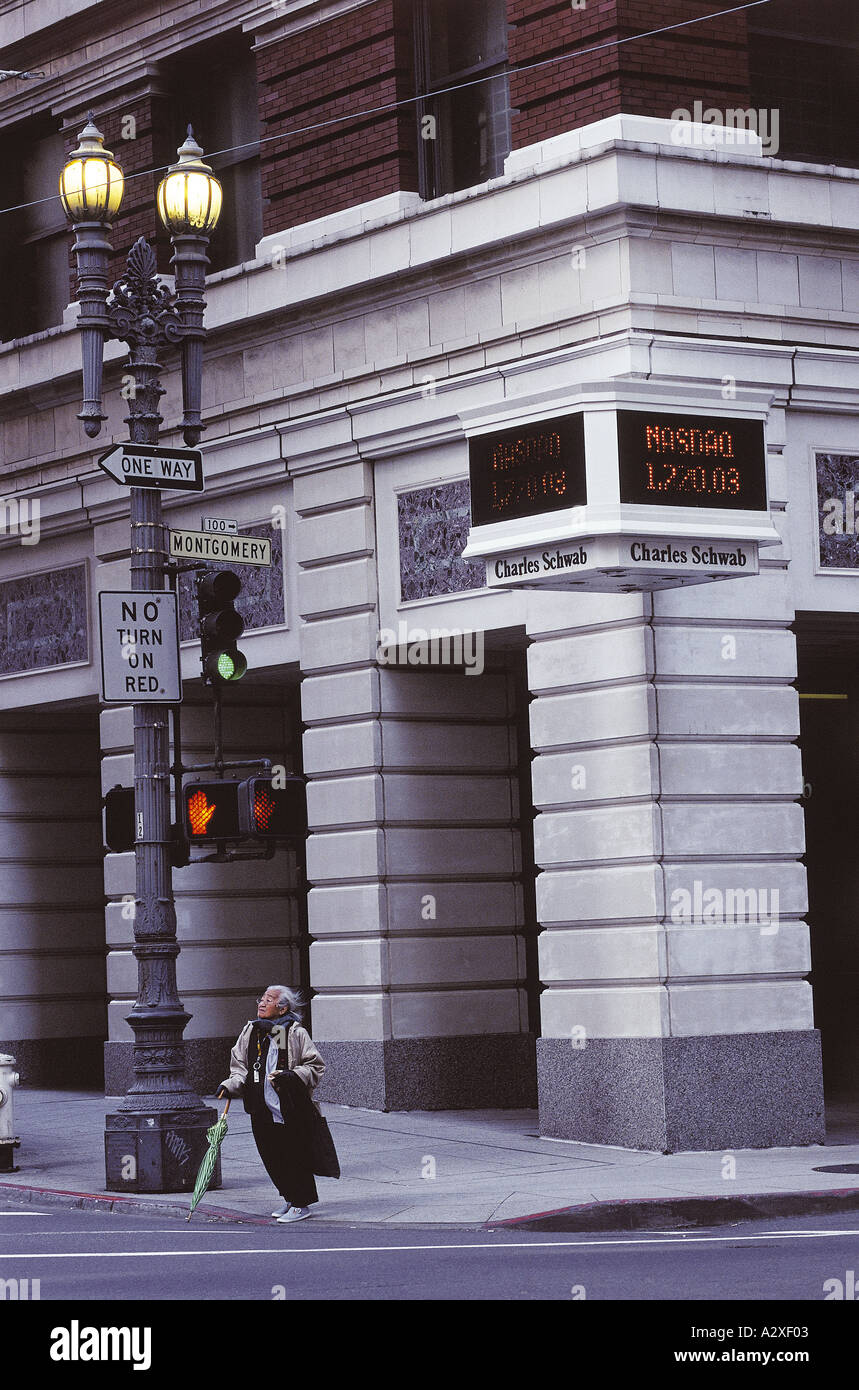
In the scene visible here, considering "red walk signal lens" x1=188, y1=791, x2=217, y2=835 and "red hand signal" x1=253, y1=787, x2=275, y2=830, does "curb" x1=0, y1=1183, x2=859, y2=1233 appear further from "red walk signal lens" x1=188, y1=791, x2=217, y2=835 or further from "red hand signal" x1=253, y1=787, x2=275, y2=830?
"red walk signal lens" x1=188, y1=791, x2=217, y2=835

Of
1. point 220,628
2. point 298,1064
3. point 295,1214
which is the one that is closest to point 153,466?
point 220,628

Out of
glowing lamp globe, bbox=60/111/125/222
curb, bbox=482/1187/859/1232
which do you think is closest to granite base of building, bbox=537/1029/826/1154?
curb, bbox=482/1187/859/1232

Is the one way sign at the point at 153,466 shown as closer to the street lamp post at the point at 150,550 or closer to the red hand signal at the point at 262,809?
the street lamp post at the point at 150,550

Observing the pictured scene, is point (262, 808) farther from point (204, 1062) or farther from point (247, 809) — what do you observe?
point (204, 1062)

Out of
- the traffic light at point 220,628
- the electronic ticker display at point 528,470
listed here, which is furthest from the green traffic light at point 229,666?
the electronic ticker display at point 528,470

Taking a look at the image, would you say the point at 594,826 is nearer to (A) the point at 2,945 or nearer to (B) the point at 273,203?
(B) the point at 273,203

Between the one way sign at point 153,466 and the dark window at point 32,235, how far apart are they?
7.95 m

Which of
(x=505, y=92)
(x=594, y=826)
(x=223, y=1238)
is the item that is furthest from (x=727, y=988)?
(x=505, y=92)

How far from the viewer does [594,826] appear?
1806cm

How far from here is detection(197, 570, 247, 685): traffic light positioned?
16625 millimetres

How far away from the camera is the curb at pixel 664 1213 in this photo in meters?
14.3

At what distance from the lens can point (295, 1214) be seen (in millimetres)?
14969

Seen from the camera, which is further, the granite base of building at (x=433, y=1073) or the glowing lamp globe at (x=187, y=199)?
the granite base of building at (x=433, y=1073)
